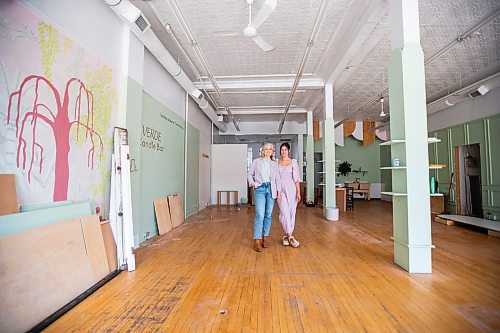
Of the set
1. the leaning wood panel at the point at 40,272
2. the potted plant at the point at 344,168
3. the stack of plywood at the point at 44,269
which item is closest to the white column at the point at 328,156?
the stack of plywood at the point at 44,269

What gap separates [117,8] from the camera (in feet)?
10.3

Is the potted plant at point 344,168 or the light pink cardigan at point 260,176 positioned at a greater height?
the potted plant at point 344,168

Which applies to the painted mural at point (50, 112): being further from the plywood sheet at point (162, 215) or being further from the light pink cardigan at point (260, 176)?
the light pink cardigan at point (260, 176)

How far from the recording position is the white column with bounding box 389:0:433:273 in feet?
9.48

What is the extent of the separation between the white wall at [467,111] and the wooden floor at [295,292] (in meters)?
4.19

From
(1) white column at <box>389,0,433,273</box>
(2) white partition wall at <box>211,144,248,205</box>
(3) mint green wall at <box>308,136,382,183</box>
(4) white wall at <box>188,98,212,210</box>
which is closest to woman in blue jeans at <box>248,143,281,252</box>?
(1) white column at <box>389,0,433,273</box>

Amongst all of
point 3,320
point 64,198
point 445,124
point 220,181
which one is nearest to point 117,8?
point 64,198

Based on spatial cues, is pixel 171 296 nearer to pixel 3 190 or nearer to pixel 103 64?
pixel 3 190

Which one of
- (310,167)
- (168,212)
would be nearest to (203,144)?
(310,167)

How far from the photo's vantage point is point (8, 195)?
193 cm

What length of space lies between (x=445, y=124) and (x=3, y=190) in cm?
1015

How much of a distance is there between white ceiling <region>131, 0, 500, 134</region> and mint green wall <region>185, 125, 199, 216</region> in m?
1.38

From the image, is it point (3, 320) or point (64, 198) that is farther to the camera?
point (64, 198)

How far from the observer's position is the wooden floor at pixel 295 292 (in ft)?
6.17
